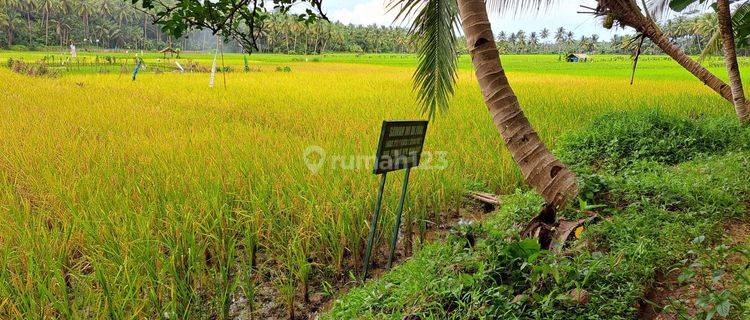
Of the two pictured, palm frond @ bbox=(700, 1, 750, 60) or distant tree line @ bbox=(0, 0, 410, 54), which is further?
distant tree line @ bbox=(0, 0, 410, 54)

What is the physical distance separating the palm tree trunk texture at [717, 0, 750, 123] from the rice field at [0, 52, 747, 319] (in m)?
1.52

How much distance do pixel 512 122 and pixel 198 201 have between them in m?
1.75

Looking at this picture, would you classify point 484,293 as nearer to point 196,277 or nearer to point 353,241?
point 353,241

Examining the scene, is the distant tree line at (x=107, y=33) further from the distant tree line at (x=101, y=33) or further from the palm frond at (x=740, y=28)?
the palm frond at (x=740, y=28)

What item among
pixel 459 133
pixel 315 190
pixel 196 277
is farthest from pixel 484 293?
pixel 459 133

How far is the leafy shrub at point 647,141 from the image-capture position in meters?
4.06

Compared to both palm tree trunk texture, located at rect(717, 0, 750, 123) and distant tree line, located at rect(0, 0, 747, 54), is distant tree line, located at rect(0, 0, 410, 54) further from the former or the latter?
palm tree trunk texture, located at rect(717, 0, 750, 123)

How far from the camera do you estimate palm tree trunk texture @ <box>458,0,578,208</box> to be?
2281 millimetres

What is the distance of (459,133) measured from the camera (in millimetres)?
4922

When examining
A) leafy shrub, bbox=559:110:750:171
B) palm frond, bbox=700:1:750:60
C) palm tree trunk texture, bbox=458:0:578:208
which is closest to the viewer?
palm tree trunk texture, bbox=458:0:578:208

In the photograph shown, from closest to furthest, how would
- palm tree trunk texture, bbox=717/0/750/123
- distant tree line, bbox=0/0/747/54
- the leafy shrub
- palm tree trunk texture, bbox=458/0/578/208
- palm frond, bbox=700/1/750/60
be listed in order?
palm tree trunk texture, bbox=458/0/578/208
palm frond, bbox=700/1/750/60
palm tree trunk texture, bbox=717/0/750/123
the leafy shrub
distant tree line, bbox=0/0/747/54

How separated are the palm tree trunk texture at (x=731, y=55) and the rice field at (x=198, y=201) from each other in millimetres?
1522

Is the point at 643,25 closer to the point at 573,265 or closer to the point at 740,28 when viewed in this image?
the point at 740,28

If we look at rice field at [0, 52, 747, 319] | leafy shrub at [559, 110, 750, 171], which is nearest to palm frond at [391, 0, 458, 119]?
rice field at [0, 52, 747, 319]
